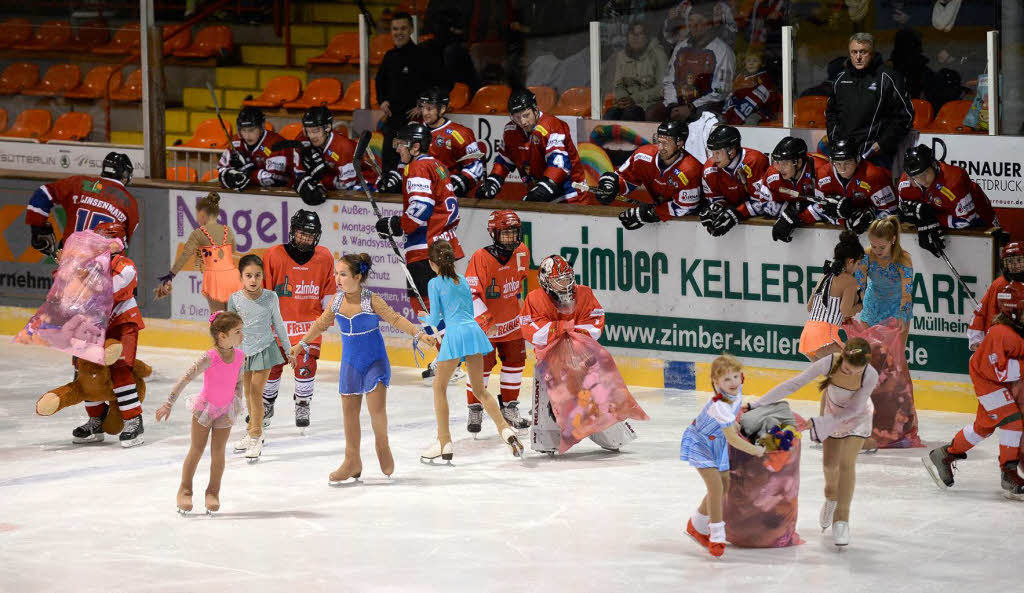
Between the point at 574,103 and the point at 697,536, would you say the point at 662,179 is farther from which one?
the point at 697,536

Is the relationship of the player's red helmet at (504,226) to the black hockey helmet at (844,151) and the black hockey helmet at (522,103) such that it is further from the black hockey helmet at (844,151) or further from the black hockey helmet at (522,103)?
the black hockey helmet at (844,151)

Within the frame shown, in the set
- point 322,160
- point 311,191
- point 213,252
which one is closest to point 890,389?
point 213,252

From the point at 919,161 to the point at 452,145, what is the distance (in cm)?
377

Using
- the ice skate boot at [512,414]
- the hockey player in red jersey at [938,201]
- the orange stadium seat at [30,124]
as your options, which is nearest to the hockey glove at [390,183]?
the ice skate boot at [512,414]

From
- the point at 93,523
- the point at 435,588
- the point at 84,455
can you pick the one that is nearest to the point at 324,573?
the point at 435,588

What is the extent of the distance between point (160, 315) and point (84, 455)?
383 cm

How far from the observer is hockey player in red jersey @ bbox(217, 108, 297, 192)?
13.2 meters

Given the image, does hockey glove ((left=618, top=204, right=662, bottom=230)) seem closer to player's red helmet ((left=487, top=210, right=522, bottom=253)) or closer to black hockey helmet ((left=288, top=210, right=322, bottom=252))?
player's red helmet ((left=487, top=210, right=522, bottom=253))

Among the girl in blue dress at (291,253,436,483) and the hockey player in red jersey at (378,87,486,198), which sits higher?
the hockey player in red jersey at (378,87,486,198)

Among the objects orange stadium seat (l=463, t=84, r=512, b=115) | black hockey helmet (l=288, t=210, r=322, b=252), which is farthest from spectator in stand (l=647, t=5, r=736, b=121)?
black hockey helmet (l=288, t=210, r=322, b=252)

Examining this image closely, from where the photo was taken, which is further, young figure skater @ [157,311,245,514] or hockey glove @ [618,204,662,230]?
hockey glove @ [618,204,662,230]

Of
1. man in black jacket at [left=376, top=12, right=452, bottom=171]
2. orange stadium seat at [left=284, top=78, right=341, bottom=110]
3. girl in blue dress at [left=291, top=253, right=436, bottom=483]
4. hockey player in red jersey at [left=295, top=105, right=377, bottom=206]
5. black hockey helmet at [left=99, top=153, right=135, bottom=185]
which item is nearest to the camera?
girl in blue dress at [left=291, top=253, right=436, bottom=483]

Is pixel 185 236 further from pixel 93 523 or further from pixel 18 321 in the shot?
pixel 93 523

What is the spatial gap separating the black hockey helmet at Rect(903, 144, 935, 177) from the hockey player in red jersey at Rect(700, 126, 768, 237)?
1.21 meters
